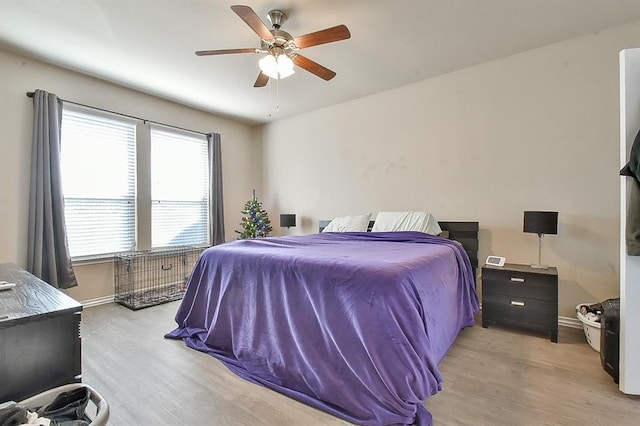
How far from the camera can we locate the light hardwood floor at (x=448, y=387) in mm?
1630

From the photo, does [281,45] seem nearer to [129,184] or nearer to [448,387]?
[448,387]

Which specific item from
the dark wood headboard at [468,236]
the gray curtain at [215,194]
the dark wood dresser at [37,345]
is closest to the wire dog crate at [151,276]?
the gray curtain at [215,194]

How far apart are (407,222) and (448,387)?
1912 mm

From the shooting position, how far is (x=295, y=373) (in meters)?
1.88


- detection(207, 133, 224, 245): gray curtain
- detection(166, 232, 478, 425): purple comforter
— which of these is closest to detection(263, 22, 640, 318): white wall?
detection(166, 232, 478, 425): purple comforter

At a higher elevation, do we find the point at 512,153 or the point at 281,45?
the point at 281,45

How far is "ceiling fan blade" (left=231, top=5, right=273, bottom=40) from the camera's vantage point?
6.35 feet

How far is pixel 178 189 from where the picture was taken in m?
4.63

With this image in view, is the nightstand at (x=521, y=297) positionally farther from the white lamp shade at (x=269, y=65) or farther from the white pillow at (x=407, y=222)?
the white lamp shade at (x=269, y=65)

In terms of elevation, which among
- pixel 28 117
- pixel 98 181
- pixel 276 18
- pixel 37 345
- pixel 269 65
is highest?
pixel 276 18

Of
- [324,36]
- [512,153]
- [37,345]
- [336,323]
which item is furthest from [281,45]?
[512,153]

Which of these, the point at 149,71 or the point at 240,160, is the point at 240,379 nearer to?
the point at 149,71

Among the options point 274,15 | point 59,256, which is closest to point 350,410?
point 274,15

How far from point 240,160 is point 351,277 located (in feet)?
14.2
